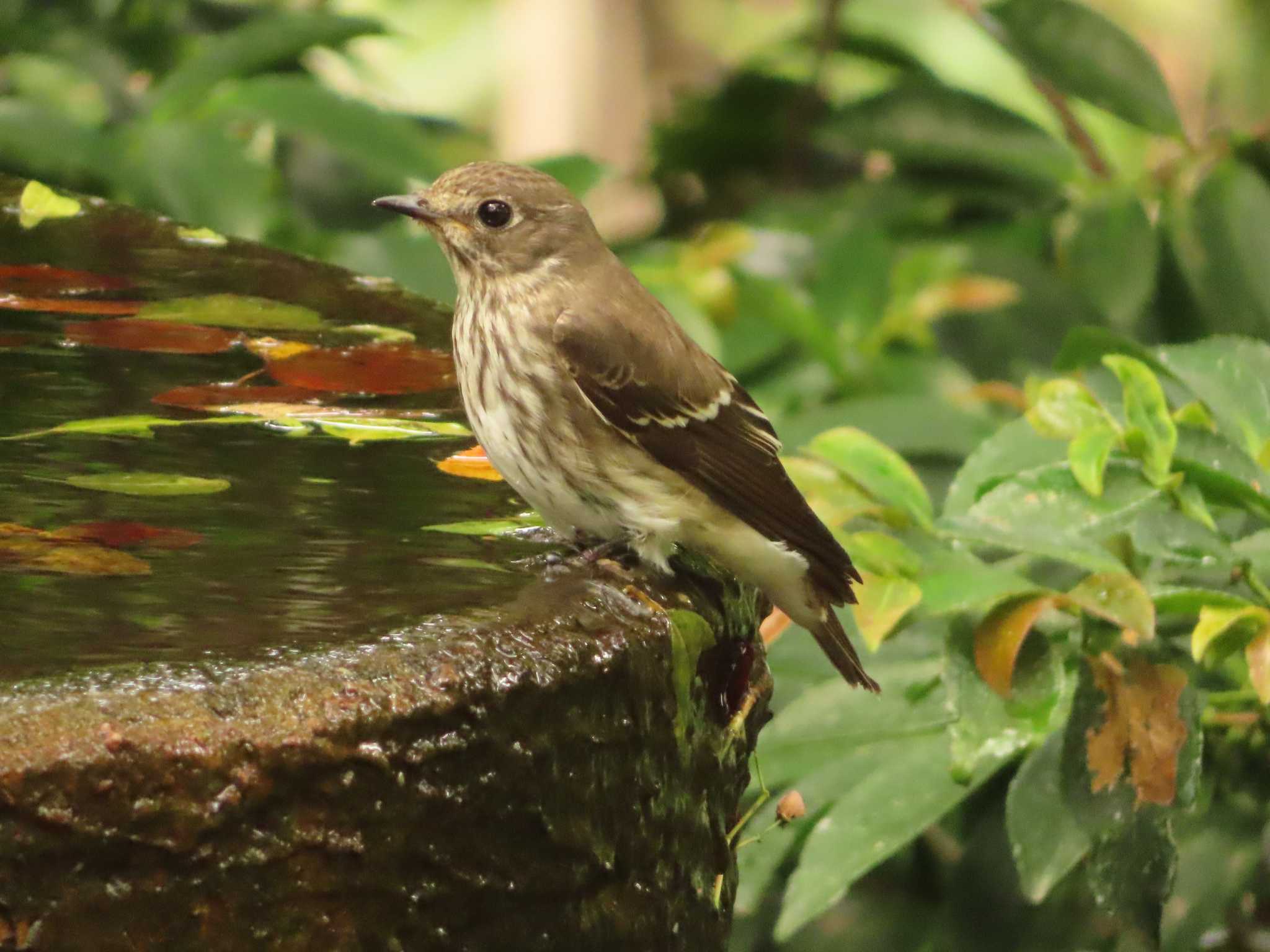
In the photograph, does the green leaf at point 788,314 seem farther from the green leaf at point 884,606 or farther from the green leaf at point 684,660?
the green leaf at point 684,660

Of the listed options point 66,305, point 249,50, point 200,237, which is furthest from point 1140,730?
point 249,50

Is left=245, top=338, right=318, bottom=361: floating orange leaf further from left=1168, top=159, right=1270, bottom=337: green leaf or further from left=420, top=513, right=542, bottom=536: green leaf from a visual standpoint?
left=1168, top=159, right=1270, bottom=337: green leaf

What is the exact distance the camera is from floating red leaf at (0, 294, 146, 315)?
8.54 ft

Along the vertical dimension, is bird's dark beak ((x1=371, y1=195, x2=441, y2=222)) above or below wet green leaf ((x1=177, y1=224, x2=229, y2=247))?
above

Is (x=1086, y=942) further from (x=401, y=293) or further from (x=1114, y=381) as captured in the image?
(x=401, y=293)

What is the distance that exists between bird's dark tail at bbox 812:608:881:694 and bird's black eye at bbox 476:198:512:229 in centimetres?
83

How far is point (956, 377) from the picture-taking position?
4.50 m

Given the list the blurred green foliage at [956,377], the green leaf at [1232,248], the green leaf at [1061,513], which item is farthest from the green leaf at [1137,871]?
the green leaf at [1232,248]

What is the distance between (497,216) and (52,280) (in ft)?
2.36

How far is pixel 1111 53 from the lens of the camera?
155 inches

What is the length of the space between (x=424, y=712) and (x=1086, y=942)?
6.19ft

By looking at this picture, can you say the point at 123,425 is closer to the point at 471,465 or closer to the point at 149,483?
the point at 149,483

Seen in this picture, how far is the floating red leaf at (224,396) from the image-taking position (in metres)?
2.27

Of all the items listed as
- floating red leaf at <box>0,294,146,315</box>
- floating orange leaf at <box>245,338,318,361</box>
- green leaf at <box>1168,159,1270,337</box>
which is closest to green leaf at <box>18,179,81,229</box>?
floating red leaf at <box>0,294,146,315</box>
